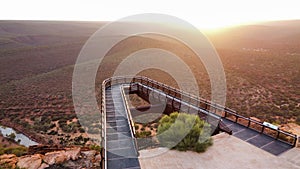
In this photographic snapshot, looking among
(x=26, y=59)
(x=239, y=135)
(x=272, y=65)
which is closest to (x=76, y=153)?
(x=239, y=135)

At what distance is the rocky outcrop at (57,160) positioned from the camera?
13.3 metres

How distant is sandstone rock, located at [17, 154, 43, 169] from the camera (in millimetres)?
13070

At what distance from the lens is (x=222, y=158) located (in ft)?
32.4

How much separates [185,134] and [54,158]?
8.40 meters

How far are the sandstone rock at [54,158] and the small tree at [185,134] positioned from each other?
6505mm

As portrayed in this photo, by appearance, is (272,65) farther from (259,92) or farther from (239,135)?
(239,135)

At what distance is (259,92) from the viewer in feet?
105

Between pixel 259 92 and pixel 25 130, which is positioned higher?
pixel 259 92

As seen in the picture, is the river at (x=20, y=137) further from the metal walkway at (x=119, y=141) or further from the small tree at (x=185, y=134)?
the small tree at (x=185, y=134)

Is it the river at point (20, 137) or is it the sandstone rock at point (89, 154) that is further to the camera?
the river at point (20, 137)

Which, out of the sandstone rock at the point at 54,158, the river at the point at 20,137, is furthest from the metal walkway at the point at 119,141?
the river at the point at 20,137

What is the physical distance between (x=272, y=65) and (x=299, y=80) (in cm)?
1254

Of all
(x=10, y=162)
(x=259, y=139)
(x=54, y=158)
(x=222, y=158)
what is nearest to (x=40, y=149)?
(x=10, y=162)

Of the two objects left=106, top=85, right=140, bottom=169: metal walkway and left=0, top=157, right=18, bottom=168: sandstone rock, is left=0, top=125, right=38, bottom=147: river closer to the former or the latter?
left=0, top=157, right=18, bottom=168: sandstone rock
